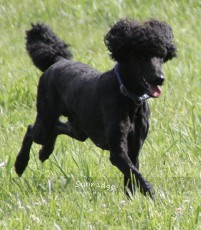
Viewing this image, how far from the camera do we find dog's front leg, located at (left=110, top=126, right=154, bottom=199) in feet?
17.5

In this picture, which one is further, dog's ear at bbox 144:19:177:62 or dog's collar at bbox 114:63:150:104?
dog's ear at bbox 144:19:177:62

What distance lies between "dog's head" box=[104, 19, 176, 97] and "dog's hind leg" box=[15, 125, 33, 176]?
4.29 feet

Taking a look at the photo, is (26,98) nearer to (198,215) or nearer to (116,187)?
(116,187)

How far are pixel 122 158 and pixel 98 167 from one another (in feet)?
2.50

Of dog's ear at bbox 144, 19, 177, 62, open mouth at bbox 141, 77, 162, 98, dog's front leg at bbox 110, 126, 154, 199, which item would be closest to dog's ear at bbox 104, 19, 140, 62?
dog's ear at bbox 144, 19, 177, 62

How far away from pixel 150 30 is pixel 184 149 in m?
1.24

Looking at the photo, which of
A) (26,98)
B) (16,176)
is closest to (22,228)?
(16,176)

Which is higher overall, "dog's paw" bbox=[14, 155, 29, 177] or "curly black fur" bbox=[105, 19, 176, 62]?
"curly black fur" bbox=[105, 19, 176, 62]

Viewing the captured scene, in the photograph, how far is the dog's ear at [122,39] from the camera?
5.70 metres

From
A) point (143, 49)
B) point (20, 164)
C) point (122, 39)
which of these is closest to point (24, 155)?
point (20, 164)

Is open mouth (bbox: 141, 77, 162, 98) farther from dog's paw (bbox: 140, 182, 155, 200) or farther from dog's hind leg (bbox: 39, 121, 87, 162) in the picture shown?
dog's hind leg (bbox: 39, 121, 87, 162)

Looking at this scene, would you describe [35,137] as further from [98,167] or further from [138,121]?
[138,121]

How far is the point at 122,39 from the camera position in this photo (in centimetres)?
572

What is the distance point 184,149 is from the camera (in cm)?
653
